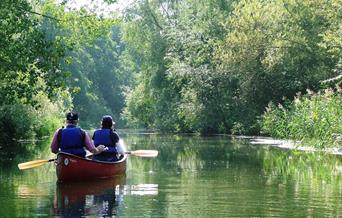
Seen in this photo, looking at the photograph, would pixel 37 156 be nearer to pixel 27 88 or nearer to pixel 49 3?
pixel 27 88

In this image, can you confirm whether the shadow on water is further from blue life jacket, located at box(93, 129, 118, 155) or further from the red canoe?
blue life jacket, located at box(93, 129, 118, 155)

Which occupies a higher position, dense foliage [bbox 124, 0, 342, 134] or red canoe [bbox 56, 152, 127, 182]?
dense foliage [bbox 124, 0, 342, 134]

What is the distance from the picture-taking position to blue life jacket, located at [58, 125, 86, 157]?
15844mm

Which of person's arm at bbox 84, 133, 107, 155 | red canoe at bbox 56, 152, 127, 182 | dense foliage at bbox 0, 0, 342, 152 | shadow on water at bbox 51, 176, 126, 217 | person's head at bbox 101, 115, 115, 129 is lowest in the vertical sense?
shadow on water at bbox 51, 176, 126, 217

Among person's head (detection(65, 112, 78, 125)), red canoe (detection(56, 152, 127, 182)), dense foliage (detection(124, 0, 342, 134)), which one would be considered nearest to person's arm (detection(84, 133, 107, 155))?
red canoe (detection(56, 152, 127, 182))

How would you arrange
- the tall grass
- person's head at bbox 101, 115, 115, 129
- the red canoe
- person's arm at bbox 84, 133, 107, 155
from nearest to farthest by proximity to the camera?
the red canoe, person's arm at bbox 84, 133, 107, 155, person's head at bbox 101, 115, 115, 129, the tall grass

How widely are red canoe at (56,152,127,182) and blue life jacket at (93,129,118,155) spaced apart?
0.99 metres

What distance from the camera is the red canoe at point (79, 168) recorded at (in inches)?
600

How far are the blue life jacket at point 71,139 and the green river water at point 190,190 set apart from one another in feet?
2.53

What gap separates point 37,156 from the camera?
77.0ft

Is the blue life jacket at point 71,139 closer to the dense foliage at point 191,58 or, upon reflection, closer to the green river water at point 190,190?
the green river water at point 190,190

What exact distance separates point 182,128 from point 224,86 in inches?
345

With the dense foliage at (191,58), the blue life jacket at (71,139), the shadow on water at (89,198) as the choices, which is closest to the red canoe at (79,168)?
the shadow on water at (89,198)

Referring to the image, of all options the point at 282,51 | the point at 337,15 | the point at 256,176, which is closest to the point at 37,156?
the point at 256,176
